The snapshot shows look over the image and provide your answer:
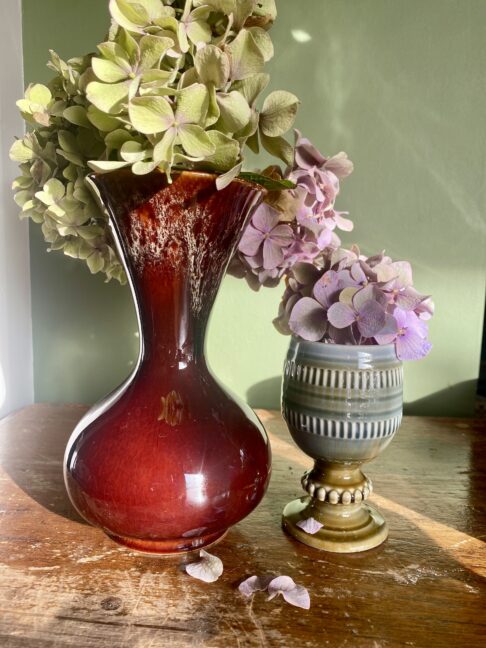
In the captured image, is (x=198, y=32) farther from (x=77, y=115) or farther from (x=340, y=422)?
(x=340, y=422)

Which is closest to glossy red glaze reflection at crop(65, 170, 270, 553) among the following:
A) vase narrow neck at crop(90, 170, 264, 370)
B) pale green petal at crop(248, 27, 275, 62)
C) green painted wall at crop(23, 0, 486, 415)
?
vase narrow neck at crop(90, 170, 264, 370)

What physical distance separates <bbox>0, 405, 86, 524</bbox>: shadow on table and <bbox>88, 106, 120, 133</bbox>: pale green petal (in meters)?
0.38

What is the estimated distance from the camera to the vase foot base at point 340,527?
486mm

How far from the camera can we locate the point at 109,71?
0.36m

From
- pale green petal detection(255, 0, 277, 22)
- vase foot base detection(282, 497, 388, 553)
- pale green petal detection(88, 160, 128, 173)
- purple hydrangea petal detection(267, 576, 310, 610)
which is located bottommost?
purple hydrangea petal detection(267, 576, 310, 610)

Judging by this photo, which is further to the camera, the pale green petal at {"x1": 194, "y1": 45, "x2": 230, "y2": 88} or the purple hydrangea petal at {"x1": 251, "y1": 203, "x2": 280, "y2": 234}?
the purple hydrangea petal at {"x1": 251, "y1": 203, "x2": 280, "y2": 234}

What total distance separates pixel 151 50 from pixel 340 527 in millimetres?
438

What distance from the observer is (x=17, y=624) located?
38cm

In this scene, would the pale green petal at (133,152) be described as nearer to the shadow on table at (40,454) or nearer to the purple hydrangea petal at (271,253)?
the purple hydrangea petal at (271,253)

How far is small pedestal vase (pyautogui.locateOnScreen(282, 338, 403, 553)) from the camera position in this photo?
465 millimetres

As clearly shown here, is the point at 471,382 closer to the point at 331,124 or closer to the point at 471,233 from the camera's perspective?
the point at 471,233

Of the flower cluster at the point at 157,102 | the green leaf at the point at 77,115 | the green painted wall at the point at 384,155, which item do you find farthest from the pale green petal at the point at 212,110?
the green painted wall at the point at 384,155

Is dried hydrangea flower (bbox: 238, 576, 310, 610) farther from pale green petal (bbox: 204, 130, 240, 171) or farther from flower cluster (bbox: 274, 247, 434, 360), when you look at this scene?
pale green petal (bbox: 204, 130, 240, 171)

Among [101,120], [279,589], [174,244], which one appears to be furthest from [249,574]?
[101,120]
